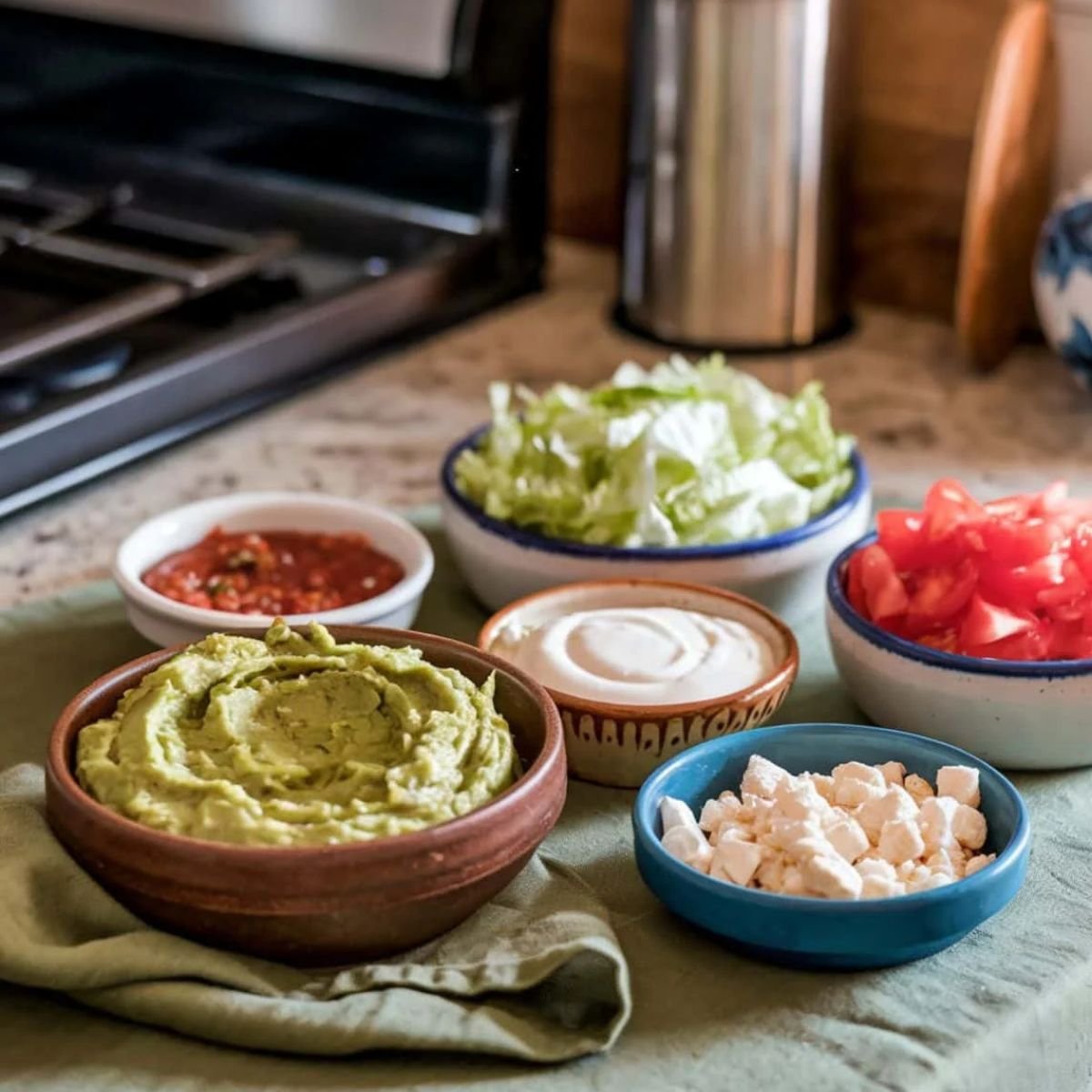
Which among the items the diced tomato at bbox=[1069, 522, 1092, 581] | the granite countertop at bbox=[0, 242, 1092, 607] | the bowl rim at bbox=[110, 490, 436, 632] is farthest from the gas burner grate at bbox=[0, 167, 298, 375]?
the diced tomato at bbox=[1069, 522, 1092, 581]

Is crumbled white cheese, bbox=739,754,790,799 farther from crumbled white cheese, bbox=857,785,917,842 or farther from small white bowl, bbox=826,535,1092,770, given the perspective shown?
small white bowl, bbox=826,535,1092,770

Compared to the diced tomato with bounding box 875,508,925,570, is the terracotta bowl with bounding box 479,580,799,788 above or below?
below

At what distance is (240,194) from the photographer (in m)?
2.40

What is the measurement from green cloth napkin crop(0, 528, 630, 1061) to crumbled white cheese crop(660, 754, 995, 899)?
85 mm

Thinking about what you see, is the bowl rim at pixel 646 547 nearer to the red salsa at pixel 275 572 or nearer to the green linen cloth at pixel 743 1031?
the red salsa at pixel 275 572

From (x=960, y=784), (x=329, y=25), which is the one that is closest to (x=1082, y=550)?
(x=960, y=784)

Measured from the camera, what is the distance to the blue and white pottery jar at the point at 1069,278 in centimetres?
191

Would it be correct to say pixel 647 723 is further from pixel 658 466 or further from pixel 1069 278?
pixel 1069 278

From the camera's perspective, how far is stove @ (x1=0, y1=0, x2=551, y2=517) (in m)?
1.92

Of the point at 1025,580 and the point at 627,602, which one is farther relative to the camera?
the point at 627,602

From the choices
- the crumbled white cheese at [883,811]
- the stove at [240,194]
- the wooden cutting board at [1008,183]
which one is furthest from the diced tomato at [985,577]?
the stove at [240,194]

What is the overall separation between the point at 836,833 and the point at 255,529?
2.17 ft

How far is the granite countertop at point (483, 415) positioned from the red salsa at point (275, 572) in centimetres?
15

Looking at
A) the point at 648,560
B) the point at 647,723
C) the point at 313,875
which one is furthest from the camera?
the point at 648,560
